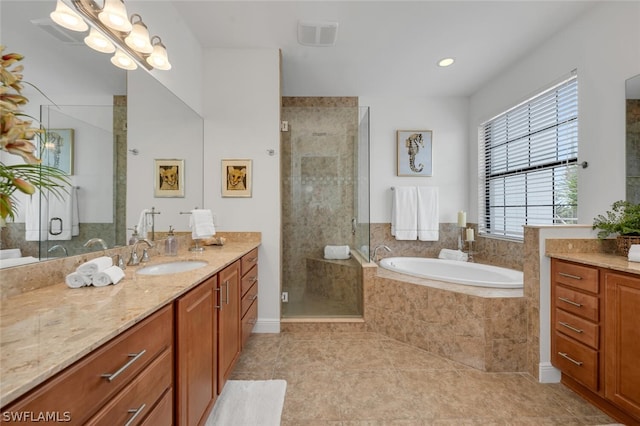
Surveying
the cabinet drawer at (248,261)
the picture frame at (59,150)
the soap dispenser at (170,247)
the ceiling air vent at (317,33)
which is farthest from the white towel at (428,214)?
the picture frame at (59,150)

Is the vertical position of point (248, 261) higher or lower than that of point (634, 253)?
lower

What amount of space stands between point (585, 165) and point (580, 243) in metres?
0.70

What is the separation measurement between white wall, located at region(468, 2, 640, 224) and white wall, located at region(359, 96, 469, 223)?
1.21 metres

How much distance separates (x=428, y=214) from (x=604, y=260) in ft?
6.36

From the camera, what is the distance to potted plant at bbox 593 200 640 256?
164cm

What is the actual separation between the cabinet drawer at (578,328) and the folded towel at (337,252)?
171cm

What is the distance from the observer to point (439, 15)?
2076mm

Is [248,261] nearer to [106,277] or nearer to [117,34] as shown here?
[106,277]

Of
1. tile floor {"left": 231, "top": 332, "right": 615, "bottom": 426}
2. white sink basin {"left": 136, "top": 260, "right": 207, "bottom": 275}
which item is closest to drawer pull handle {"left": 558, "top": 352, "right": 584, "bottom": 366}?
tile floor {"left": 231, "top": 332, "right": 615, "bottom": 426}

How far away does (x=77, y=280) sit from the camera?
108 cm

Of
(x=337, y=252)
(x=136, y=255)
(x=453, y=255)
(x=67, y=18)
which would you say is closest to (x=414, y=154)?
(x=453, y=255)

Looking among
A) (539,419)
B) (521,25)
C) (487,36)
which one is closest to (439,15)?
(487,36)

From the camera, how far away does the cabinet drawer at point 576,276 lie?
153 cm

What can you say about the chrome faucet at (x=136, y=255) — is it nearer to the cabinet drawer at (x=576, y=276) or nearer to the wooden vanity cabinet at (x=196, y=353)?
the wooden vanity cabinet at (x=196, y=353)
